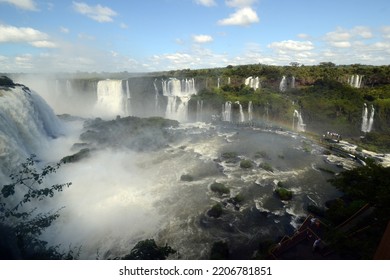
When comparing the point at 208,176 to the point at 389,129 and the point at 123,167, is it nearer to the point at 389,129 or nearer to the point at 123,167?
the point at 123,167

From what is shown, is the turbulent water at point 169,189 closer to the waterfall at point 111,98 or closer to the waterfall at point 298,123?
the waterfall at point 298,123

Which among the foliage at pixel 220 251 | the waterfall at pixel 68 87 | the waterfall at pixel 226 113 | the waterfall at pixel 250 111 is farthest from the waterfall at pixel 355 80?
the waterfall at pixel 68 87

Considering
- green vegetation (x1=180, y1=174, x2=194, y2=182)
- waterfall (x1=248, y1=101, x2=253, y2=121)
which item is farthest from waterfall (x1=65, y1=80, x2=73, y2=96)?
green vegetation (x1=180, y1=174, x2=194, y2=182)

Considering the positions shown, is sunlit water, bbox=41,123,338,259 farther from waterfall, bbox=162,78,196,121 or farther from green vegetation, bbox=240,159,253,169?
waterfall, bbox=162,78,196,121

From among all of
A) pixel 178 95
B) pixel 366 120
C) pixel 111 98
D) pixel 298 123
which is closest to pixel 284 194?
pixel 298 123

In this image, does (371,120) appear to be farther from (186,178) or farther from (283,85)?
(186,178)

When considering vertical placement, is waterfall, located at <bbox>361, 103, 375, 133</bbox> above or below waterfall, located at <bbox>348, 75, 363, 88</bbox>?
below
